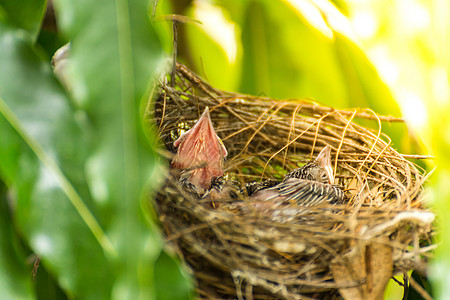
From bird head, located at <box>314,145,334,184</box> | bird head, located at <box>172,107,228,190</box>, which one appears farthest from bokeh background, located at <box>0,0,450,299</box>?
bird head, located at <box>314,145,334,184</box>

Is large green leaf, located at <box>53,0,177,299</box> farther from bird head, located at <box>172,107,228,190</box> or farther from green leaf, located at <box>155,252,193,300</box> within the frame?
bird head, located at <box>172,107,228,190</box>

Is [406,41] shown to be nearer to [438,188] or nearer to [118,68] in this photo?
[438,188]

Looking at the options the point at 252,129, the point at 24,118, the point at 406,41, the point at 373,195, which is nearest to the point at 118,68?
the point at 24,118

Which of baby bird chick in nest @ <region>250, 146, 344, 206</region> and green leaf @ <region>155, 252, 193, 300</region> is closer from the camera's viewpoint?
green leaf @ <region>155, 252, 193, 300</region>

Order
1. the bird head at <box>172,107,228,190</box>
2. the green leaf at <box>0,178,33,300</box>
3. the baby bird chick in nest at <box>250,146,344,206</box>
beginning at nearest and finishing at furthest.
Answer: the green leaf at <box>0,178,33,300</box> → the baby bird chick in nest at <box>250,146,344,206</box> → the bird head at <box>172,107,228,190</box>

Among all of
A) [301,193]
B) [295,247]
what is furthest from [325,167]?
[295,247]

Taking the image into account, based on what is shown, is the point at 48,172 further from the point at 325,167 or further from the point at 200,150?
the point at 325,167
